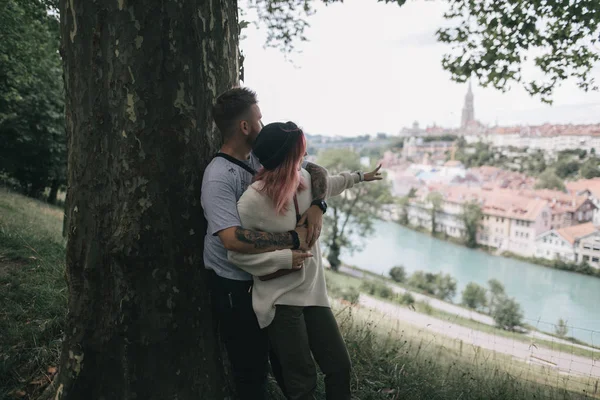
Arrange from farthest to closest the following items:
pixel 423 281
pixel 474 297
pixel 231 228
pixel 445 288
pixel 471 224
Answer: pixel 471 224, pixel 423 281, pixel 445 288, pixel 474 297, pixel 231 228

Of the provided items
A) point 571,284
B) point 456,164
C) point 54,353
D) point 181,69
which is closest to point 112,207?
point 181,69

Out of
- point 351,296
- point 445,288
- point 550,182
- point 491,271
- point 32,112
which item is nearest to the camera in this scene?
point 351,296

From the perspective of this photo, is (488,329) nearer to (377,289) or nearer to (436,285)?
(377,289)

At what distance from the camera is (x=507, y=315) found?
126 ft

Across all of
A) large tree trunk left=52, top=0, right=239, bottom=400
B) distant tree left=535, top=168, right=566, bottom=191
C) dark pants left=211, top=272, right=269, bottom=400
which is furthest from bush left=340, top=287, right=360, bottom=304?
distant tree left=535, top=168, right=566, bottom=191

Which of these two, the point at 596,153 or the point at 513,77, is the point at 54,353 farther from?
the point at 596,153

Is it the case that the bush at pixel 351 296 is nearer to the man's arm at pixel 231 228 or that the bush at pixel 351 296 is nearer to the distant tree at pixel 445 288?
the man's arm at pixel 231 228

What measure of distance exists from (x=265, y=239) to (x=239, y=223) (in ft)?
0.44

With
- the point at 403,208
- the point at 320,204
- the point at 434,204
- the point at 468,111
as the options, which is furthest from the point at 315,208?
the point at 468,111

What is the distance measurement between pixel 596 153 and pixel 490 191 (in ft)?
58.5

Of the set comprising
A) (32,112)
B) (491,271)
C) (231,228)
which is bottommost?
(491,271)

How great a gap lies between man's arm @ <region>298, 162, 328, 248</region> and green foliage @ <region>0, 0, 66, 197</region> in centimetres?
1196

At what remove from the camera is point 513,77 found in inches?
236

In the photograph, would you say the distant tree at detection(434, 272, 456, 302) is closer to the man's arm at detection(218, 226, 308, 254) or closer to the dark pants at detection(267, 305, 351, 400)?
the dark pants at detection(267, 305, 351, 400)
